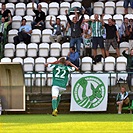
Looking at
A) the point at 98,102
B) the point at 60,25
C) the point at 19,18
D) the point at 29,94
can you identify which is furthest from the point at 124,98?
the point at 19,18

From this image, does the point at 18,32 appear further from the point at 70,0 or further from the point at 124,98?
the point at 124,98

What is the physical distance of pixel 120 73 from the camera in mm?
25781

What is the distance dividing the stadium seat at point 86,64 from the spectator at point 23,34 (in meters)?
3.20

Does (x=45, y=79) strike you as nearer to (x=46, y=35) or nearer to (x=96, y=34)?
(x=96, y=34)

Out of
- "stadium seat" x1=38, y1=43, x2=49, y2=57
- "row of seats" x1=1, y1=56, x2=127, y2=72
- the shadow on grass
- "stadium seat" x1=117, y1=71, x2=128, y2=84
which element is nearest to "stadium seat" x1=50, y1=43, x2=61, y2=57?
"stadium seat" x1=38, y1=43, x2=49, y2=57

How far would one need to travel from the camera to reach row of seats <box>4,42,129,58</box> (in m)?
28.2

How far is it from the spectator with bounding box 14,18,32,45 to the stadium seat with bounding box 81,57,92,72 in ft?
10.5

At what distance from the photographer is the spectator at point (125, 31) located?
28353 mm

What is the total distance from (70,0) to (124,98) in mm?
8271

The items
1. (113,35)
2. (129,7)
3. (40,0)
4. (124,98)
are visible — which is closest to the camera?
(124,98)

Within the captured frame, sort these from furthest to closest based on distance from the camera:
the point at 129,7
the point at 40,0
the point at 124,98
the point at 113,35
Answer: the point at 40,0 < the point at 129,7 < the point at 113,35 < the point at 124,98

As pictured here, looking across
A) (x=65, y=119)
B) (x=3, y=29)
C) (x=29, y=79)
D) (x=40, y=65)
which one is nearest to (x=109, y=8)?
(x=3, y=29)

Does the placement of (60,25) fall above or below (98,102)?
above

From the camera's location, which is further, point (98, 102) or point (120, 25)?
point (120, 25)
